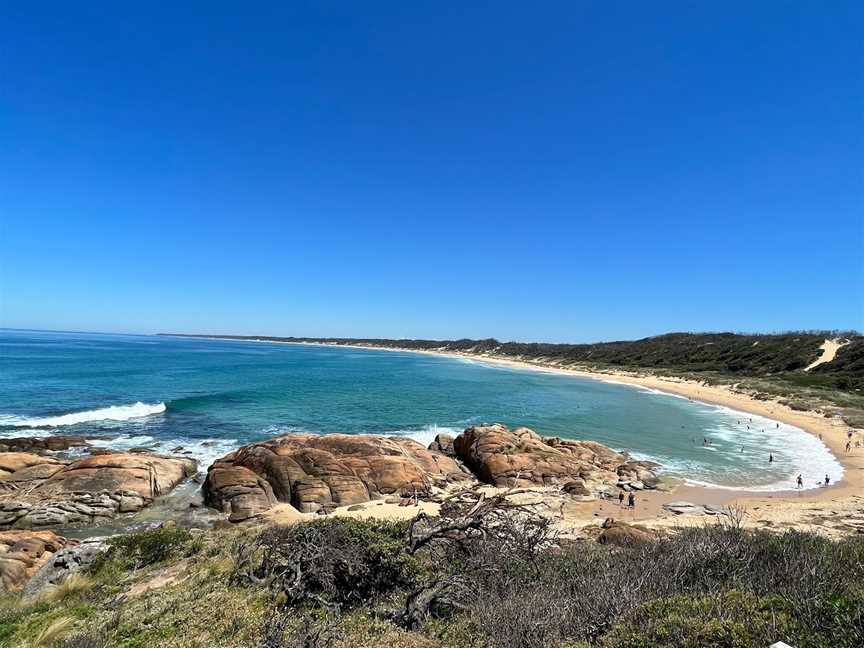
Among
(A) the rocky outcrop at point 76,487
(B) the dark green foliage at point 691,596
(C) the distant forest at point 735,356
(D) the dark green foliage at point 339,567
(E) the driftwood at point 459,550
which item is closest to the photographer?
(B) the dark green foliage at point 691,596

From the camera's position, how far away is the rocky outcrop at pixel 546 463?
77.0ft

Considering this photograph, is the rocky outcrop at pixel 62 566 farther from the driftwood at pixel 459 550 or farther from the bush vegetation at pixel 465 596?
the driftwood at pixel 459 550

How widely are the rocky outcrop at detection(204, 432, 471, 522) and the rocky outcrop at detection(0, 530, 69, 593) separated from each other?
6.09 meters

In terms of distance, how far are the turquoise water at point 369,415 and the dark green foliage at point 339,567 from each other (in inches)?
768

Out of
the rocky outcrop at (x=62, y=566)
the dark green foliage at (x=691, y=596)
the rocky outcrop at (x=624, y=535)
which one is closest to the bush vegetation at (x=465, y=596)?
the dark green foliage at (x=691, y=596)

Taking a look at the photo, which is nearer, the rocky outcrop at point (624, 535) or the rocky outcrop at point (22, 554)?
the rocky outcrop at point (22, 554)

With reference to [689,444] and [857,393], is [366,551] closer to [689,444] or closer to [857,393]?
[689,444]

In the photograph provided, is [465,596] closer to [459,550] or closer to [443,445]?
[459,550]

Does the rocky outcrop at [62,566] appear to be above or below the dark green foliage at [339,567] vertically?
below

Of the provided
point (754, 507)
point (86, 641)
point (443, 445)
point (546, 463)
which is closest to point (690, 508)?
point (754, 507)

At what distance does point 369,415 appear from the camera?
132 ft

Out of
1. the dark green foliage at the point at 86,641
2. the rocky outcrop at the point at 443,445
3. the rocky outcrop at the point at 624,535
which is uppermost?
the dark green foliage at the point at 86,641

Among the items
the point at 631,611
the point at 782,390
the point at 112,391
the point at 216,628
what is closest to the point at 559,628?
the point at 631,611

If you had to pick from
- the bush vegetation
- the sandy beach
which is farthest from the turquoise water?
the bush vegetation
